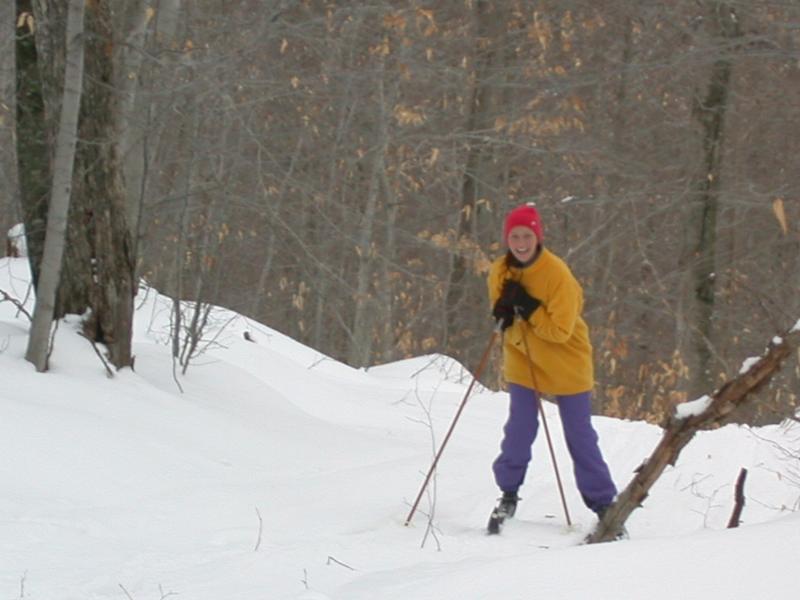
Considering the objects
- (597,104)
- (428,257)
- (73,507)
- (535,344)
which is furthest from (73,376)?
(428,257)

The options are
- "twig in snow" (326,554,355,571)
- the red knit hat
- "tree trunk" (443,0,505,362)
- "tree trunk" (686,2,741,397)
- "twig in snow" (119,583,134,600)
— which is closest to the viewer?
"twig in snow" (119,583,134,600)

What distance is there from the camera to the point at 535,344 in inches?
240

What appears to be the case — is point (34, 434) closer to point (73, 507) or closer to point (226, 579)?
point (73, 507)

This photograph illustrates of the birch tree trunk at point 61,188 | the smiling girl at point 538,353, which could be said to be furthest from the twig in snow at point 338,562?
the birch tree trunk at point 61,188

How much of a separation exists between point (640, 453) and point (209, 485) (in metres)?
3.69

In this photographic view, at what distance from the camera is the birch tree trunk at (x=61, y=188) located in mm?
6820

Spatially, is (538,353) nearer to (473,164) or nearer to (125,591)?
(125,591)

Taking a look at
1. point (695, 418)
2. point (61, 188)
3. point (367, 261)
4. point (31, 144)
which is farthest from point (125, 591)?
point (367, 261)

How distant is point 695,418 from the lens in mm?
5043

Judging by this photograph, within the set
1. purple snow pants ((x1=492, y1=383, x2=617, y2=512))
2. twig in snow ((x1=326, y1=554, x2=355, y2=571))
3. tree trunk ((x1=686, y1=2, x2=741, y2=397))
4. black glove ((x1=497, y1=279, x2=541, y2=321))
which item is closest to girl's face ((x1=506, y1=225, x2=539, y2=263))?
black glove ((x1=497, y1=279, x2=541, y2=321))

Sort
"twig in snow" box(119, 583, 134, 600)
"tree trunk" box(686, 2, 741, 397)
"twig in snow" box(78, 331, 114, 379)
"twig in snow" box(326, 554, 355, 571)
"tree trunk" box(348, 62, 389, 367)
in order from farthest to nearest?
"tree trunk" box(348, 62, 389, 367)
"tree trunk" box(686, 2, 741, 397)
"twig in snow" box(78, 331, 114, 379)
"twig in snow" box(326, 554, 355, 571)
"twig in snow" box(119, 583, 134, 600)

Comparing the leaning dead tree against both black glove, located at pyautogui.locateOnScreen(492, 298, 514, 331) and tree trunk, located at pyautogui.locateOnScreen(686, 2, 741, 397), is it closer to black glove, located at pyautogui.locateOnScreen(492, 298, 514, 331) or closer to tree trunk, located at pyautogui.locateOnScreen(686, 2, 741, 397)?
black glove, located at pyautogui.locateOnScreen(492, 298, 514, 331)

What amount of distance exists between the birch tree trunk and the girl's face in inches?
110

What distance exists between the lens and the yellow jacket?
5.91 meters
